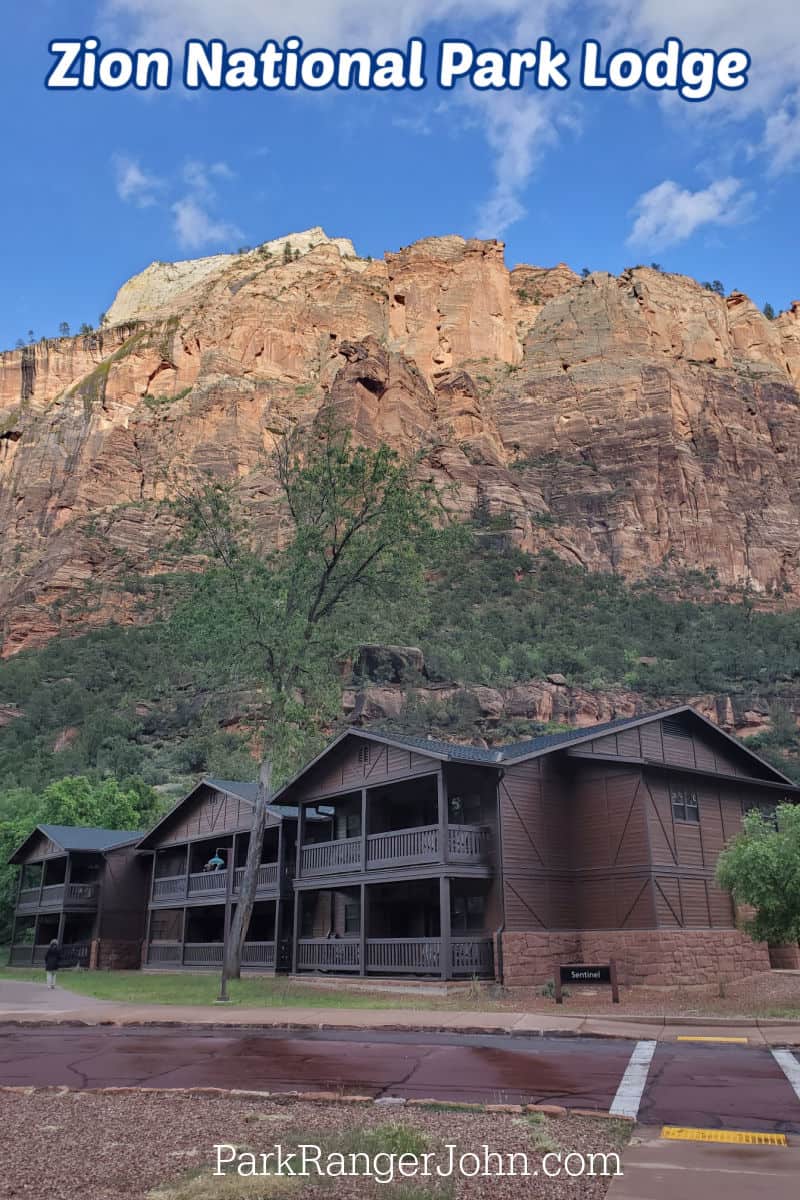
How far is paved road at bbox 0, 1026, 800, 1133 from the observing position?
30.9 ft

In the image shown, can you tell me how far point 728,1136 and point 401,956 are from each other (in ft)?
63.8

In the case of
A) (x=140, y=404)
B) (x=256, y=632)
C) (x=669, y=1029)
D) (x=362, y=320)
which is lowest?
(x=669, y=1029)

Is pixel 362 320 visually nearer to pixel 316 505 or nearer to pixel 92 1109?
pixel 316 505

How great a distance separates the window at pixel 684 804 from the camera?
27125mm

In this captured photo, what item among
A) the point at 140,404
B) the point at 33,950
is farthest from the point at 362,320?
the point at 33,950

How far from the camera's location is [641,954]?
24.7 metres

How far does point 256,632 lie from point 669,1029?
18.0 m

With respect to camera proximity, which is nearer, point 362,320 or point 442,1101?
point 442,1101

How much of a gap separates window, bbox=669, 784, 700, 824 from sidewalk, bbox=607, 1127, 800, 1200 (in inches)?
797

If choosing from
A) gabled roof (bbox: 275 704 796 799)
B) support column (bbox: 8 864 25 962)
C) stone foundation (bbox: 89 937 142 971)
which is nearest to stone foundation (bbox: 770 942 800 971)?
gabled roof (bbox: 275 704 796 799)

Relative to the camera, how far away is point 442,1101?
364 inches

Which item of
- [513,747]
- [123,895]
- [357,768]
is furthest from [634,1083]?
[123,895]

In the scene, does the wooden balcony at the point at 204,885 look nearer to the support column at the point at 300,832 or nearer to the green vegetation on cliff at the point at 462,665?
the support column at the point at 300,832

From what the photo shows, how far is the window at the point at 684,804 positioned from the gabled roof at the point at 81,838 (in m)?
26.4
